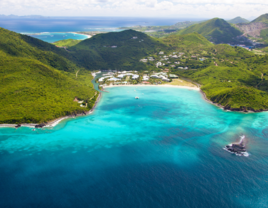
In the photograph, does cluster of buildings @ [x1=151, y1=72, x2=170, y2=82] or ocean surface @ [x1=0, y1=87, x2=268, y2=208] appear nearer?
ocean surface @ [x1=0, y1=87, x2=268, y2=208]

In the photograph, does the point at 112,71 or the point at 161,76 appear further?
the point at 112,71

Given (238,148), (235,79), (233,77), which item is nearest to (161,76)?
(233,77)

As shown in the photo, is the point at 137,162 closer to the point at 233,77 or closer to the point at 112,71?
the point at 233,77

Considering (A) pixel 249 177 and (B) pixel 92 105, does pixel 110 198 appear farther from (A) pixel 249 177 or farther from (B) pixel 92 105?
(B) pixel 92 105

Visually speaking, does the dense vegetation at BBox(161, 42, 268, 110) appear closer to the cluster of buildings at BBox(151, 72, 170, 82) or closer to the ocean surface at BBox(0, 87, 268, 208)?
the ocean surface at BBox(0, 87, 268, 208)

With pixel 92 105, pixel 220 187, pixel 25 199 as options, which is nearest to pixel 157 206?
pixel 220 187

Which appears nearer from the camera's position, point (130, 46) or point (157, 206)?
point (157, 206)

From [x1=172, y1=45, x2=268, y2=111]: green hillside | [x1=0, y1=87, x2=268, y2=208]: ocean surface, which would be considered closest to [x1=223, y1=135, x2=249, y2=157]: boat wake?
[x1=0, y1=87, x2=268, y2=208]: ocean surface
